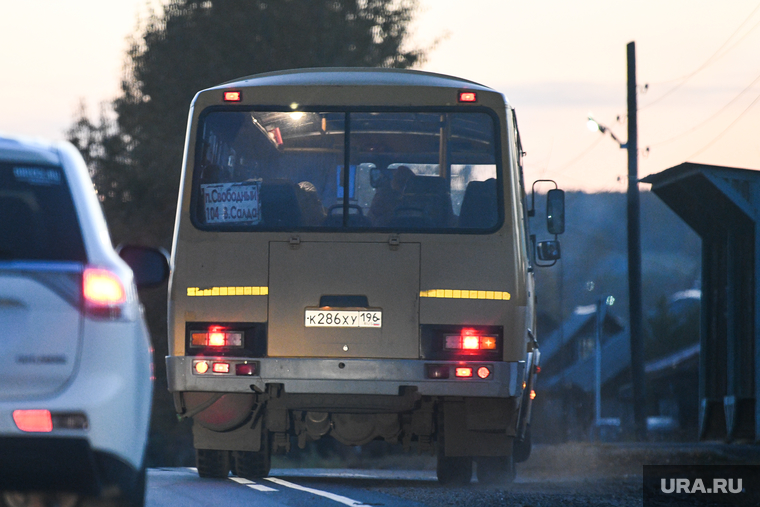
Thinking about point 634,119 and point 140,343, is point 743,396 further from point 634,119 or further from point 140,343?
point 140,343

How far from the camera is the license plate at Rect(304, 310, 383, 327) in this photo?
981 cm

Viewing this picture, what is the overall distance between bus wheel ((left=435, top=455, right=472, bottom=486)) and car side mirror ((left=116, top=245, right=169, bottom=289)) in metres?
5.79

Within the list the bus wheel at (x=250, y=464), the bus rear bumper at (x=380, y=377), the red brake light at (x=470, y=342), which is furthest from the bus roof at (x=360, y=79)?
the bus wheel at (x=250, y=464)

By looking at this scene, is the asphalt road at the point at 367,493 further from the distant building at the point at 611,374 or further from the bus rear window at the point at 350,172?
the distant building at the point at 611,374

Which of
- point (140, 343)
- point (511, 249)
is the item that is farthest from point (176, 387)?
point (140, 343)

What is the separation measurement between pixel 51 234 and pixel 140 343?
0.60m

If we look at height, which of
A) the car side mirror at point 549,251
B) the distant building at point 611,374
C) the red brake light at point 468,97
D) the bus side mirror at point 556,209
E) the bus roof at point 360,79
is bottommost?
the distant building at point 611,374

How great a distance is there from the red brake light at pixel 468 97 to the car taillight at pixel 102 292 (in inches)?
219

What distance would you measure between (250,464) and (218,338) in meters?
2.37

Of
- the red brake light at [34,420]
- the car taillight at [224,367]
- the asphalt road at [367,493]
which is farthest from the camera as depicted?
the car taillight at [224,367]

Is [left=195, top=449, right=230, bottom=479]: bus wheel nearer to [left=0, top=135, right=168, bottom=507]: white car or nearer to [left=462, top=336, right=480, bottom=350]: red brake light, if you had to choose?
[left=462, top=336, right=480, bottom=350]: red brake light

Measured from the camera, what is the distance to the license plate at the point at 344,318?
32.2ft

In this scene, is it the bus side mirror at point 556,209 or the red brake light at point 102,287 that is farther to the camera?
the bus side mirror at point 556,209

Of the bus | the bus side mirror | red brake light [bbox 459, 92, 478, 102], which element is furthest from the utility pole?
red brake light [bbox 459, 92, 478, 102]
